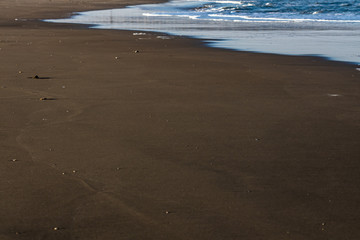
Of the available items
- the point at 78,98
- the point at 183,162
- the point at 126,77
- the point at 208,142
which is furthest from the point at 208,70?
the point at 183,162

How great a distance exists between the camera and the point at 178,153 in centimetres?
556

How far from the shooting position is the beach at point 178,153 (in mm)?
4043

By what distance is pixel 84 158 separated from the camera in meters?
5.36

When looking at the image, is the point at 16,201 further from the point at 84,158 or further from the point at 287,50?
the point at 287,50

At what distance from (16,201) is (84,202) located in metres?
0.46

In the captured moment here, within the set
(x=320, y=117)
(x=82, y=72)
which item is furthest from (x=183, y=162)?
(x=82, y=72)

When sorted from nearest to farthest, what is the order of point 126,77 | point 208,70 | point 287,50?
point 126,77 < point 208,70 < point 287,50

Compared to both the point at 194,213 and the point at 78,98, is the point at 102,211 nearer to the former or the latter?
the point at 194,213

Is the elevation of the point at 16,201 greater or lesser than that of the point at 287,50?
greater

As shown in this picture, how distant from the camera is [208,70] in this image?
10.8 metres

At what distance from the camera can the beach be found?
404cm

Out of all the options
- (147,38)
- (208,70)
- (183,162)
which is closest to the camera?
(183,162)

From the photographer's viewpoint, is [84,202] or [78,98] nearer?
[84,202]

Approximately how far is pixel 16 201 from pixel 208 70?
Result: 6762 mm
